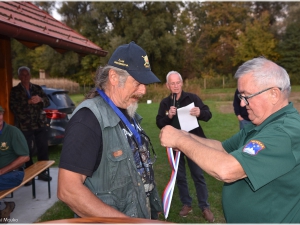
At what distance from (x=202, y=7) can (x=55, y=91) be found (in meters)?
39.3

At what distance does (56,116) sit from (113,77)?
664 cm

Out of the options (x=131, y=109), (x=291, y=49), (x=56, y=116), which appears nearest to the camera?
(x=131, y=109)

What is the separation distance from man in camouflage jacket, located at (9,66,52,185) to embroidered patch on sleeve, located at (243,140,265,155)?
5.29 metres

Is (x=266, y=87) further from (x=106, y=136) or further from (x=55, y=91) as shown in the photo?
(x=55, y=91)

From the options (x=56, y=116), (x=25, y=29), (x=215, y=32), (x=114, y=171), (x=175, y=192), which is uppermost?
(x=215, y=32)

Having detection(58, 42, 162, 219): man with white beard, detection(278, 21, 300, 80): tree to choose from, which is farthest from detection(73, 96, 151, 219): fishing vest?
detection(278, 21, 300, 80): tree

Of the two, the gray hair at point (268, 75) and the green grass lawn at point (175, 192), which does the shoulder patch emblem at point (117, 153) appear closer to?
the gray hair at point (268, 75)

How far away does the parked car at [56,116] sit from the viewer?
8.42 metres

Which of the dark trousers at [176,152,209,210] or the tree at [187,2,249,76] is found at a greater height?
the tree at [187,2,249,76]

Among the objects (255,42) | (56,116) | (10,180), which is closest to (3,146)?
(10,180)

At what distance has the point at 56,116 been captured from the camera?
28.0ft

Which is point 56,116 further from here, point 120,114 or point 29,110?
point 120,114

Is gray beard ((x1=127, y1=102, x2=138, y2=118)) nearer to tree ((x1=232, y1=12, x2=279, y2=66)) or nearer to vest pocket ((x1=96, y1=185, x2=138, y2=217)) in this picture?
vest pocket ((x1=96, y1=185, x2=138, y2=217))

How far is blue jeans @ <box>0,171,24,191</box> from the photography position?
442 centimetres
